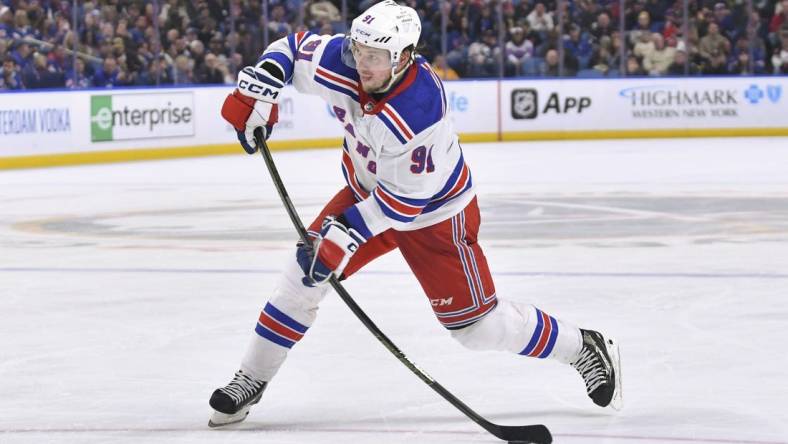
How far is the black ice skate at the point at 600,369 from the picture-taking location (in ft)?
12.6

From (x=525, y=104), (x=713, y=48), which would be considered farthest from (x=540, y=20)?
A: (x=713, y=48)

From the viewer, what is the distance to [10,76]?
13.3 meters

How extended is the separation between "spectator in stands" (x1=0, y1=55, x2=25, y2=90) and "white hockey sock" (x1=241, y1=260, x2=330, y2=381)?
10.1 meters

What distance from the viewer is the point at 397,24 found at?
3447mm

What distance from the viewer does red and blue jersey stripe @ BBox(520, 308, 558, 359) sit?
3799 mm

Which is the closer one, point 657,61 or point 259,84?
point 259,84

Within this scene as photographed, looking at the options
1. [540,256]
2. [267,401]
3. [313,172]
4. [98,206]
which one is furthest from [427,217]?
[313,172]

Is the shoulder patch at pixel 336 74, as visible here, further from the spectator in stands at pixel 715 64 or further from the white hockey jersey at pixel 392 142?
the spectator in stands at pixel 715 64

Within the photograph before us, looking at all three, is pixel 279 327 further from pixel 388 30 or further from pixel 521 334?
pixel 388 30

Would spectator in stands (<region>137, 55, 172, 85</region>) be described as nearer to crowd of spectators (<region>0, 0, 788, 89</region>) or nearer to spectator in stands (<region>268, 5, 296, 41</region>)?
spectator in stands (<region>268, 5, 296, 41</region>)

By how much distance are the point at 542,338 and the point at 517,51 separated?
1391 cm

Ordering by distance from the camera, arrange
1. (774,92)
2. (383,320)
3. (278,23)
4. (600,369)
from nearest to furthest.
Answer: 1. (600,369)
2. (383,320)
3. (278,23)
4. (774,92)

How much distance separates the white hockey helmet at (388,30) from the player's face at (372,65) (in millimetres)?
17

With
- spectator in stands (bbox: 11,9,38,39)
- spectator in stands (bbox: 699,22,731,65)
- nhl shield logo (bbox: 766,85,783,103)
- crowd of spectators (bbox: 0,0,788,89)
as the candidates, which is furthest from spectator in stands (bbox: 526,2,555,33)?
spectator in stands (bbox: 11,9,38,39)
